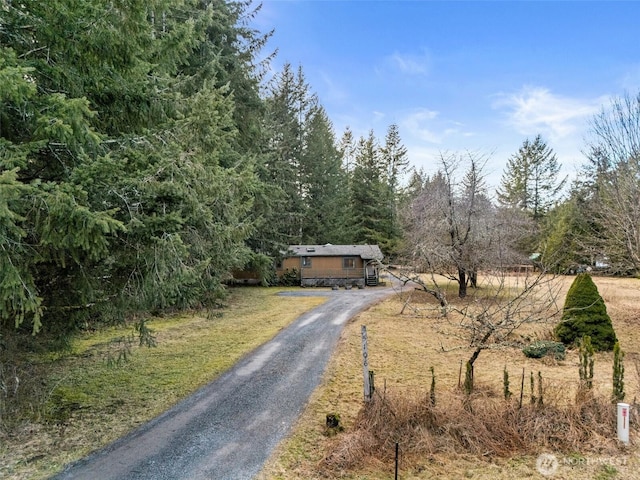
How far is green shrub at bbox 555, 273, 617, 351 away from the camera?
1084cm

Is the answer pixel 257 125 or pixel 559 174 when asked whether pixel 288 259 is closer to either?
pixel 257 125

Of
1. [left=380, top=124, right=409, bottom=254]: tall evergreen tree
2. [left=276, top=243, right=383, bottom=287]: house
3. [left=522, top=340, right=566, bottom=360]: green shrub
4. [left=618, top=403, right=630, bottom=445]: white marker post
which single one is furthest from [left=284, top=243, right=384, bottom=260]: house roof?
[left=618, top=403, right=630, bottom=445]: white marker post

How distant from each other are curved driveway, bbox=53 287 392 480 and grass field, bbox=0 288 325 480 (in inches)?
15.3

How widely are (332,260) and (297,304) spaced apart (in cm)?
1070

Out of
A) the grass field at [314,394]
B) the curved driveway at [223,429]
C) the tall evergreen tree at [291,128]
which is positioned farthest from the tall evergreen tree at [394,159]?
the curved driveway at [223,429]

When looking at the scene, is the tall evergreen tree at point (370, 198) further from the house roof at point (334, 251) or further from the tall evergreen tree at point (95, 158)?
the tall evergreen tree at point (95, 158)

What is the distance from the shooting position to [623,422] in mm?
5258

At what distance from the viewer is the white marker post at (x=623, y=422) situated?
5211 millimetres

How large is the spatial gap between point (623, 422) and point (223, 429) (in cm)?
597

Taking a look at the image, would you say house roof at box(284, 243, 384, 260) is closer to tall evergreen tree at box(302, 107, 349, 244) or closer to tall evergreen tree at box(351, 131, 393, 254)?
tall evergreen tree at box(302, 107, 349, 244)

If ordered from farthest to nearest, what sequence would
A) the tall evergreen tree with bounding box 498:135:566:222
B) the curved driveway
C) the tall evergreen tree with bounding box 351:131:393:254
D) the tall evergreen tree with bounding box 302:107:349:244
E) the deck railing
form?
the tall evergreen tree with bounding box 498:135:566:222 → the tall evergreen tree with bounding box 351:131:393:254 → the tall evergreen tree with bounding box 302:107:349:244 → the deck railing → the curved driveway

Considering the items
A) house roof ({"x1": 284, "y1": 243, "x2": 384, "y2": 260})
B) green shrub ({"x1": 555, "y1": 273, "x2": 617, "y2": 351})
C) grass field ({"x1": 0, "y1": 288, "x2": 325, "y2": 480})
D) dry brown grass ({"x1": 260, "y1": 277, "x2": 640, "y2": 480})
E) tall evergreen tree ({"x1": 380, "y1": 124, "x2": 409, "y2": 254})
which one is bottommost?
grass field ({"x1": 0, "y1": 288, "x2": 325, "y2": 480})

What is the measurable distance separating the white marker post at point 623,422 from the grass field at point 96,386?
736 cm

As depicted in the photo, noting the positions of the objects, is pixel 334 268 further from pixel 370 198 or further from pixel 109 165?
pixel 109 165
